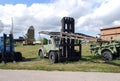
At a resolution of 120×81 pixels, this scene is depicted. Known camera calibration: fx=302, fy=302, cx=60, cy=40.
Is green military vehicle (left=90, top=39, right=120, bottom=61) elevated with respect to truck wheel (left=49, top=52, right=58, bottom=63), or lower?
elevated

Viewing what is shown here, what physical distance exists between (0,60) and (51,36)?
449 cm

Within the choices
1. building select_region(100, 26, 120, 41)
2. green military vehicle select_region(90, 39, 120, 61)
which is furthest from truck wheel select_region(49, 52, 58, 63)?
building select_region(100, 26, 120, 41)

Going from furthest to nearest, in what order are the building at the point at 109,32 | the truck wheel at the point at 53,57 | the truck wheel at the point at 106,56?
the building at the point at 109,32
the truck wheel at the point at 106,56
the truck wheel at the point at 53,57

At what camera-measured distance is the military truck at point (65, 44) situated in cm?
2189

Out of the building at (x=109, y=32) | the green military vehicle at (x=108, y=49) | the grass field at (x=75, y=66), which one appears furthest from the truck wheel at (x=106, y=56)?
the building at (x=109, y=32)

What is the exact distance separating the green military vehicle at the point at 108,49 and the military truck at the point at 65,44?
1.76 metres

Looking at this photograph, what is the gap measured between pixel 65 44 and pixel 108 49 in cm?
333

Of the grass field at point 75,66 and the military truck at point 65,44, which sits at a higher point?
the military truck at point 65,44

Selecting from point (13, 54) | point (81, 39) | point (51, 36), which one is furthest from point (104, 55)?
point (13, 54)

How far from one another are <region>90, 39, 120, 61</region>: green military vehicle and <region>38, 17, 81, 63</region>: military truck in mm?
1761

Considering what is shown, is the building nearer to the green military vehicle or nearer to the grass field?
the grass field

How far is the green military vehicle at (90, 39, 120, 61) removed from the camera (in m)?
22.2

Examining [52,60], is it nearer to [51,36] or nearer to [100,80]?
[51,36]

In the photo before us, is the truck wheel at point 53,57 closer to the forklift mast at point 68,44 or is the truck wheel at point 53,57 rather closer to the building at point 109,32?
the forklift mast at point 68,44
